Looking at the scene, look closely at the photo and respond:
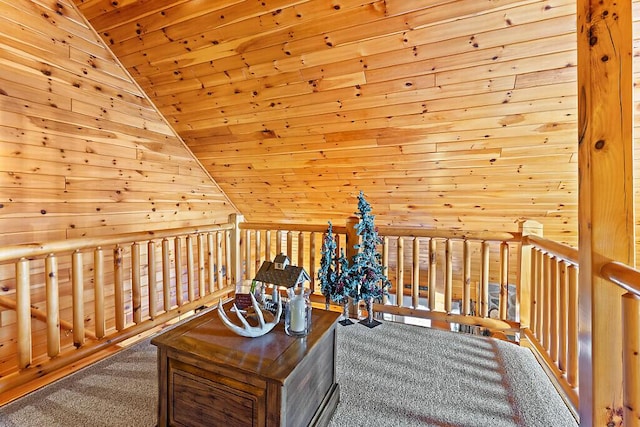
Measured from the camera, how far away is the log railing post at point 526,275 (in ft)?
7.72

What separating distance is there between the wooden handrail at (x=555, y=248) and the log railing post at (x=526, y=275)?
2.6 inches

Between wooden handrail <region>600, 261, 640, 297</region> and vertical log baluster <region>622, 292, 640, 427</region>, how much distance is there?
0.18ft

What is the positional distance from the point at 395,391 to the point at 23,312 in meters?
2.20

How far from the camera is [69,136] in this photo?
2.42 m

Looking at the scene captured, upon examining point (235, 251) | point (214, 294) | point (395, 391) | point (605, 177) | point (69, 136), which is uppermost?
point (69, 136)

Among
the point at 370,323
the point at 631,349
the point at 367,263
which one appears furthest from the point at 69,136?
the point at 631,349

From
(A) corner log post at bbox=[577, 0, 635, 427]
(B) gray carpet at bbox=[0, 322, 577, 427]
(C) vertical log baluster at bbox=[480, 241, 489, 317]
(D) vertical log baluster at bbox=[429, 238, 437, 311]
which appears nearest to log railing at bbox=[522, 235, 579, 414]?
(B) gray carpet at bbox=[0, 322, 577, 427]

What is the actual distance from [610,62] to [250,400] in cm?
192

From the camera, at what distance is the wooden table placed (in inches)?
42.5

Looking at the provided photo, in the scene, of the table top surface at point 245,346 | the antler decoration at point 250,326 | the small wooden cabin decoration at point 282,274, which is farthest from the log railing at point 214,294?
the antler decoration at point 250,326

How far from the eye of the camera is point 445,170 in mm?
2953

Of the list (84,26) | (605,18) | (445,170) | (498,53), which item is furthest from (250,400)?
(84,26)

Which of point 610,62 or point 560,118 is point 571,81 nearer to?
point 560,118

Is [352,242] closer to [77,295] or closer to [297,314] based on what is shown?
[297,314]
